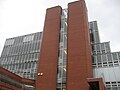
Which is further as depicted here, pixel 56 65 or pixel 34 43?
pixel 34 43

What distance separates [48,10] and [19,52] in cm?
1460

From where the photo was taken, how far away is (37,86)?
97.5 ft

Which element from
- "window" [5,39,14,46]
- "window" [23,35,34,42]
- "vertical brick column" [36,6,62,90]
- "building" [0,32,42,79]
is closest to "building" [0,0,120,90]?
"vertical brick column" [36,6,62,90]

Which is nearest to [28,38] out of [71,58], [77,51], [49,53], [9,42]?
[9,42]

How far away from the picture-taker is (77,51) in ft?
97.8

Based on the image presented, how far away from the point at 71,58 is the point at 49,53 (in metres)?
5.12

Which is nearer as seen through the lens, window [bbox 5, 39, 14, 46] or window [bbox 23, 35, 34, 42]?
window [bbox 23, 35, 34, 42]

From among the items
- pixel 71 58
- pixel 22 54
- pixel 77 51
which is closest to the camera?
pixel 71 58

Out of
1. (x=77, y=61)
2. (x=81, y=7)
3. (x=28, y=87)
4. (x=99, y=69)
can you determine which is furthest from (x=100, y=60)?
(x=28, y=87)

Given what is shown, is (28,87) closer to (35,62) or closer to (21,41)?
(35,62)

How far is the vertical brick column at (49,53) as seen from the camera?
29609mm

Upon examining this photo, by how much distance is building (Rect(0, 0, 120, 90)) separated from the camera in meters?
28.0

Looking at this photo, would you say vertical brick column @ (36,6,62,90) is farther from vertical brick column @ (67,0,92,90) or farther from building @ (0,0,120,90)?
vertical brick column @ (67,0,92,90)

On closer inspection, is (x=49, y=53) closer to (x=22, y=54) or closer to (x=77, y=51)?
(x=77, y=51)
